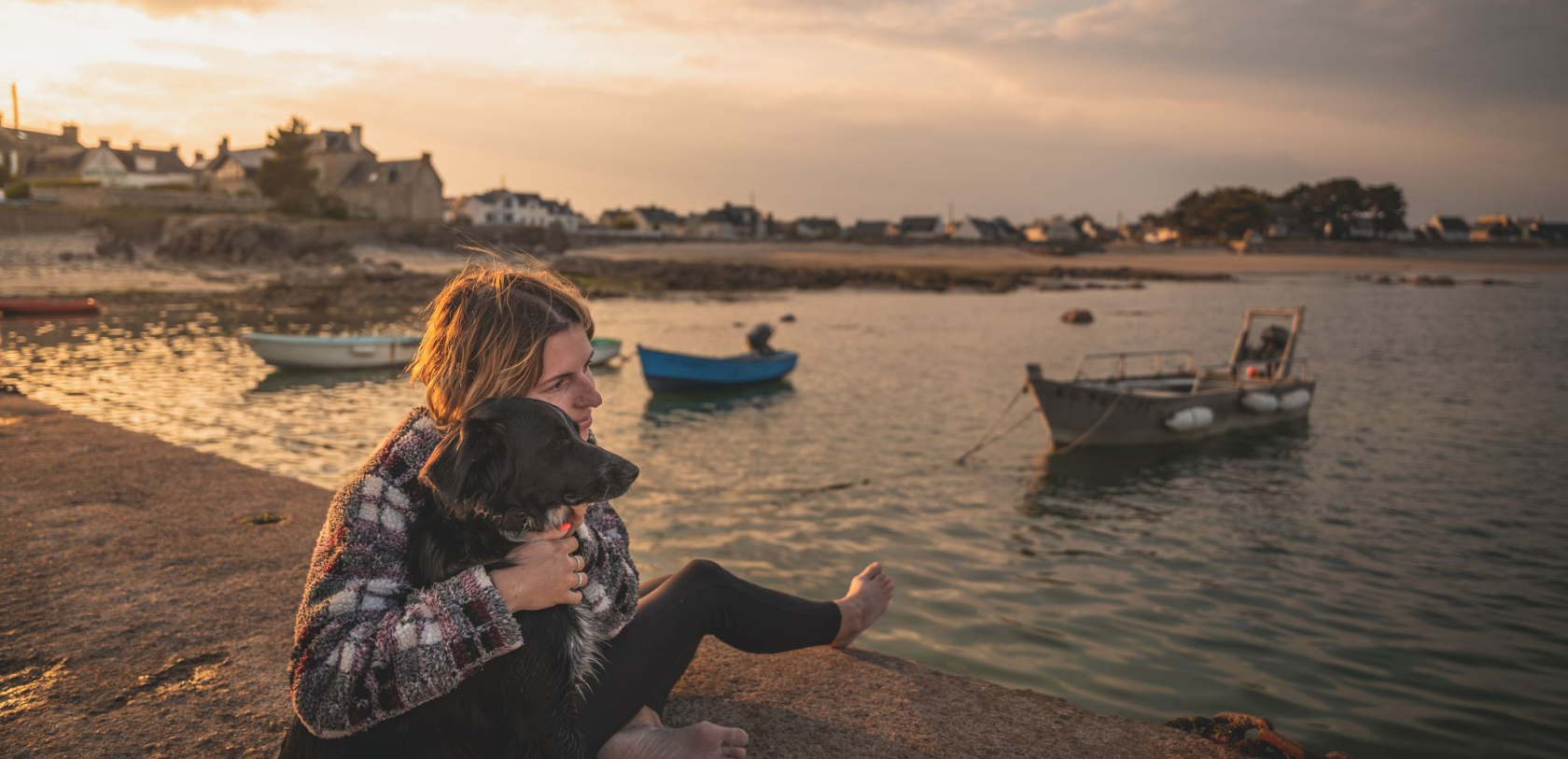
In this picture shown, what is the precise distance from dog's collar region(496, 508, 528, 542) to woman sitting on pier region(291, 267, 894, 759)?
0.12 feet

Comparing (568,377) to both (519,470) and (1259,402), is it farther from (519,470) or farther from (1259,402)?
(1259,402)

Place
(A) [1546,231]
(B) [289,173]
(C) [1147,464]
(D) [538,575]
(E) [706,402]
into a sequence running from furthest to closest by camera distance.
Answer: (A) [1546,231], (B) [289,173], (E) [706,402], (C) [1147,464], (D) [538,575]

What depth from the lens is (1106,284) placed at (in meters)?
66.6

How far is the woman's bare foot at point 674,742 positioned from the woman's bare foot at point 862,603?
106 cm

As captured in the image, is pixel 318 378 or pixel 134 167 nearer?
pixel 318 378

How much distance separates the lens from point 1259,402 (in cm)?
1620

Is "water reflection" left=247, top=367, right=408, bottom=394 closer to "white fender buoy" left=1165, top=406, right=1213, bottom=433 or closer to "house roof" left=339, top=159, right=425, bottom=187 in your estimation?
"white fender buoy" left=1165, top=406, right=1213, bottom=433

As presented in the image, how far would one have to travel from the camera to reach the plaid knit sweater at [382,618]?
2.18 metres

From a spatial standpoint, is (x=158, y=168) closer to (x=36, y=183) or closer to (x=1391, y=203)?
(x=36, y=183)

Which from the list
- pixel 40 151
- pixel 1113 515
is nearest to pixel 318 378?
pixel 1113 515

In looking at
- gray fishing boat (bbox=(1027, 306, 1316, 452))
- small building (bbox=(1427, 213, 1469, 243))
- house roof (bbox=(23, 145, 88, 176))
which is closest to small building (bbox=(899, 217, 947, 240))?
small building (bbox=(1427, 213, 1469, 243))

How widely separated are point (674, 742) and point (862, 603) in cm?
142

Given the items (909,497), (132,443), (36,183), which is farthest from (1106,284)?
(36,183)

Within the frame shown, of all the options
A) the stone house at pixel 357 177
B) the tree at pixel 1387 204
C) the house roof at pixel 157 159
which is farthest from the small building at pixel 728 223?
the tree at pixel 1387 204
